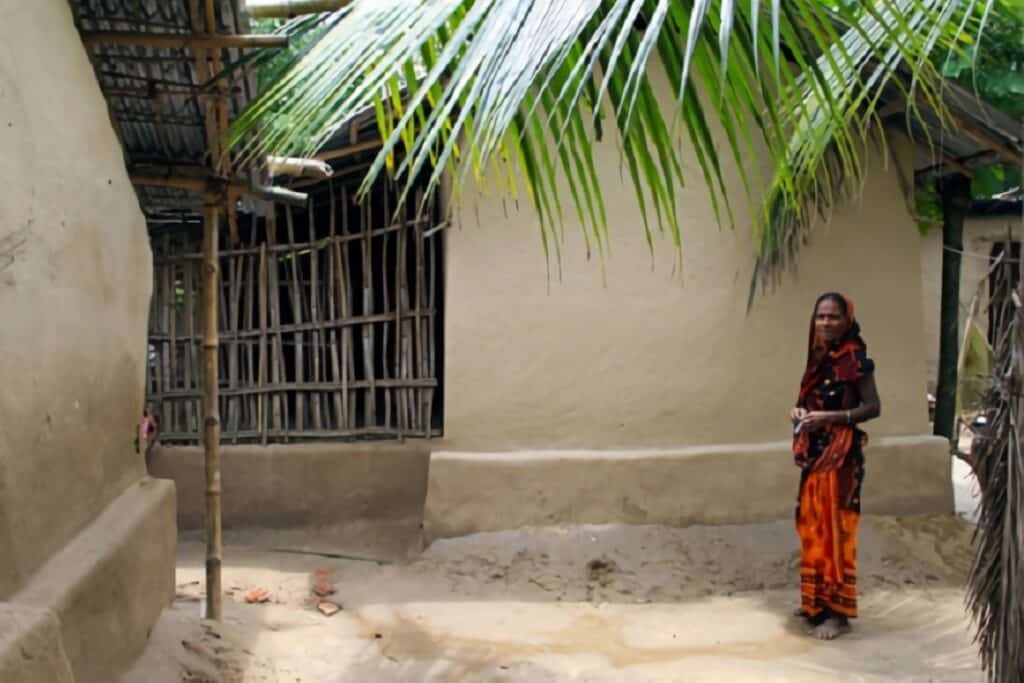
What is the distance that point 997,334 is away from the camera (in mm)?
2307

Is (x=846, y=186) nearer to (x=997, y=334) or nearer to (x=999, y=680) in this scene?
(x=997, y=334)

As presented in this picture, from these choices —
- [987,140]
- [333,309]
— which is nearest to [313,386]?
[333,309]

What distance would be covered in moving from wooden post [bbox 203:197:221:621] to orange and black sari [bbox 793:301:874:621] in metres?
2.66

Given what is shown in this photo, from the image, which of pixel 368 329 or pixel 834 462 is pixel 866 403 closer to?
pixel 834 462

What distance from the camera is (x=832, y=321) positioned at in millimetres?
4133

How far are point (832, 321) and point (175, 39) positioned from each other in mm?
2966

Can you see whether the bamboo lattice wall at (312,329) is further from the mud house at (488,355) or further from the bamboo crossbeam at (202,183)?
the bamboo crossbeam at (202,183)

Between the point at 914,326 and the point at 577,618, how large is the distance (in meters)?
2.76

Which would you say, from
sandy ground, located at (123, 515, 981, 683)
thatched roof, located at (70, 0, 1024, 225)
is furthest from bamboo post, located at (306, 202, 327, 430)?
thatched roof, located at (70, 0, 1024, 225)

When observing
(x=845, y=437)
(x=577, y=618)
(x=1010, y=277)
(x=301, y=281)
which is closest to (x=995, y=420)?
(x=1010, y=277)

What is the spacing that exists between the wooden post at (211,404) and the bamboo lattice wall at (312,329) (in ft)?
5.47

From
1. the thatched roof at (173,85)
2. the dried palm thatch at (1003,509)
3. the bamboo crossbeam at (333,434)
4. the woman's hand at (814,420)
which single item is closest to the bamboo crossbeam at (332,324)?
the bamboo crossbeam at (333,434)

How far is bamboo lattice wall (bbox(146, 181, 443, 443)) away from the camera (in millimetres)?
5570

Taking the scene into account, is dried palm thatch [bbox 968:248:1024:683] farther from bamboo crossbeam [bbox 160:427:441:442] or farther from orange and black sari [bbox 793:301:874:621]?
bamboo crossbeam [bbox 160:427:441:442]
